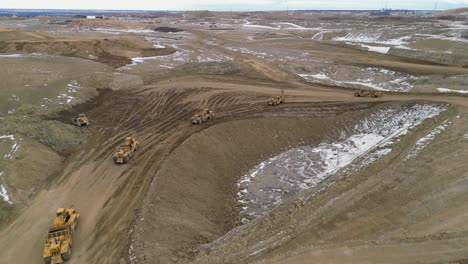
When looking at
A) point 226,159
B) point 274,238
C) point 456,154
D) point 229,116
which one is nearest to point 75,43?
point 229,116

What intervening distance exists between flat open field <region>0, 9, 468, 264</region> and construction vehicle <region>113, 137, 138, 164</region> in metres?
0.48

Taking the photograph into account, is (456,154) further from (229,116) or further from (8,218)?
(8,218)

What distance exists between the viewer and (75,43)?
159 feet

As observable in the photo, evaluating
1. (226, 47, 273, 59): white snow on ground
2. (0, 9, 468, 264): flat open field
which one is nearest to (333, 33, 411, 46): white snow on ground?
(0, 9, 468, 264): flat open field

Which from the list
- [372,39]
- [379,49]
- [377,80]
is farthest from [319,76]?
[372,39]

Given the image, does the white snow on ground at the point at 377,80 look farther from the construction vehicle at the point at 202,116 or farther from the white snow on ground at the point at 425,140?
the construction vehicle at the point at 202,116

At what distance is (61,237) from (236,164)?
1209cm

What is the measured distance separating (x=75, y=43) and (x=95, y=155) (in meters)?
35.2

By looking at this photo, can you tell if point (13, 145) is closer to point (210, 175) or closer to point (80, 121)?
point (80, 121)

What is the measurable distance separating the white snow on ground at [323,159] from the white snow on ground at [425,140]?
148 centimetres

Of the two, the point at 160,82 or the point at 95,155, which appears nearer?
the point at 95,155

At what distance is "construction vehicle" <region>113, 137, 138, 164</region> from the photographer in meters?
19.5

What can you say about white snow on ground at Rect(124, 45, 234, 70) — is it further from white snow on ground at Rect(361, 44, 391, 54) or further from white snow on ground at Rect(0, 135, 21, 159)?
white snow on ground at Rect(361, 44, 391, 54)

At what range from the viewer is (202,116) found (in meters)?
25.6
